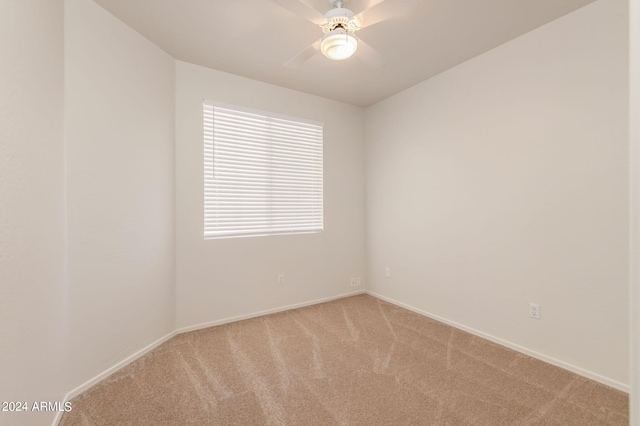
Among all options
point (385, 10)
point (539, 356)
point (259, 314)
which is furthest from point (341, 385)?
point (385, 10)

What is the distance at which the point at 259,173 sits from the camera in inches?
126

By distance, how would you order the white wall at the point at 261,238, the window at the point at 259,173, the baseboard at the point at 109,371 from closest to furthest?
the baseboard at the point at 109,371, the white wall at the point at 261,238, the window at the point at 259,173

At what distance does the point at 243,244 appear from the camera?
3.08 meters

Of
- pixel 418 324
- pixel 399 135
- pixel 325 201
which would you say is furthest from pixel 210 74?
pixel 418 324

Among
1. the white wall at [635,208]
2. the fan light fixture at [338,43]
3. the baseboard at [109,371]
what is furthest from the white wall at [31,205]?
the white wall at [635,208]

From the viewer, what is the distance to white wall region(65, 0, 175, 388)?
74.5 inches

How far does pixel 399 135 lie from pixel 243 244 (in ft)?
7.70

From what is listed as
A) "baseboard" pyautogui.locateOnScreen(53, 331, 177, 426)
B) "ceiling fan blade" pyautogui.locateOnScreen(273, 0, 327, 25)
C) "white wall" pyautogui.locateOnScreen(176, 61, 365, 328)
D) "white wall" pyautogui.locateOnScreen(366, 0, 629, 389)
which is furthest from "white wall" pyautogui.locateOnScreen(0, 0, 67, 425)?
"white wall" pyautogui.locateOnScreen(366, 0, 629, 389)

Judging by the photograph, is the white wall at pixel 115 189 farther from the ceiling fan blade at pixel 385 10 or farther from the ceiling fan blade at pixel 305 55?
the ceiling fan blade at pixel 385 10

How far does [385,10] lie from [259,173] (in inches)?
80.8

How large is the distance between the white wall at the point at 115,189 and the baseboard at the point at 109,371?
4cm

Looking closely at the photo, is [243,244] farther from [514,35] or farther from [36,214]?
[514,35]

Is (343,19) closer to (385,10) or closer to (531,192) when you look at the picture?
(385,10)

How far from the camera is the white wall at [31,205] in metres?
1.18
